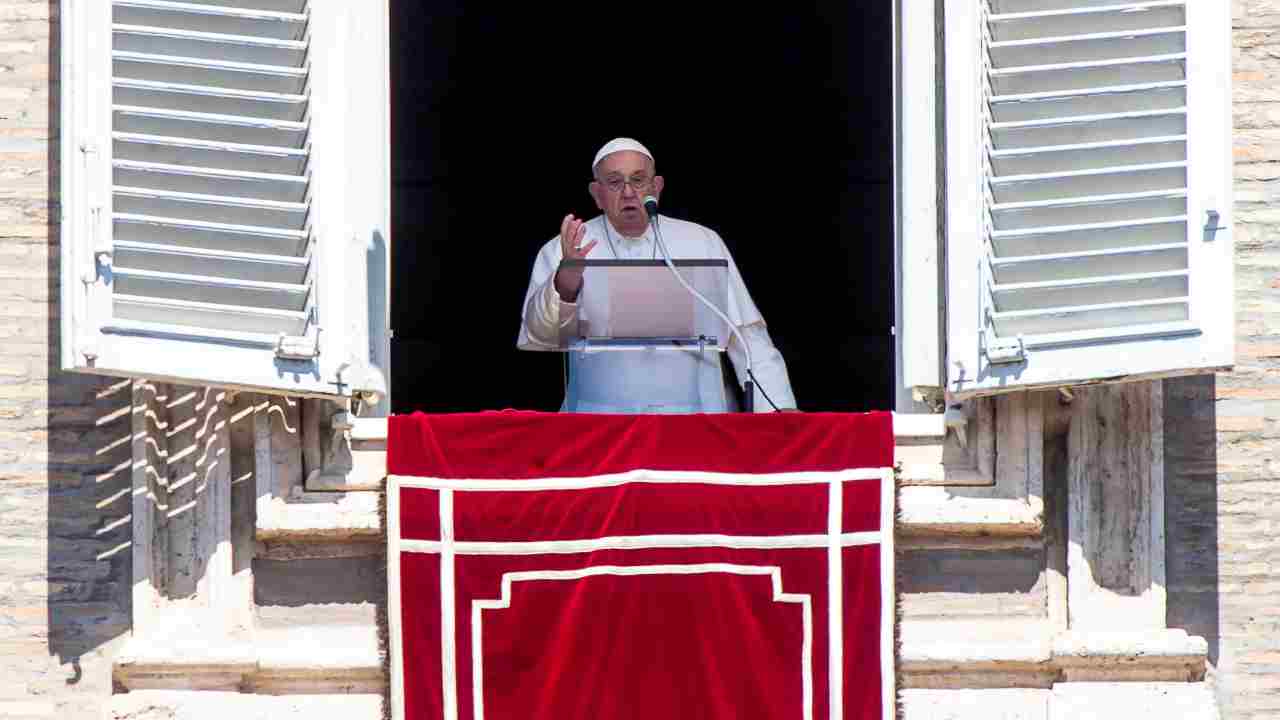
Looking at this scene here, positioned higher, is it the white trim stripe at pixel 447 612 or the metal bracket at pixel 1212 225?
the metal bracket at pixel 1212 225

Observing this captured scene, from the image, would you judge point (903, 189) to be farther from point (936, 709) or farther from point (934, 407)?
point (936, 709)

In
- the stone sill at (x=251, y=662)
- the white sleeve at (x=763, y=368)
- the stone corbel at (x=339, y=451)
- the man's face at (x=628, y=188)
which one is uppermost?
the man's face at (x=628, y=188)

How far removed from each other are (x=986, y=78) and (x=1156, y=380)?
896 millimetres

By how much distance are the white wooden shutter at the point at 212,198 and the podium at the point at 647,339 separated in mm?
638

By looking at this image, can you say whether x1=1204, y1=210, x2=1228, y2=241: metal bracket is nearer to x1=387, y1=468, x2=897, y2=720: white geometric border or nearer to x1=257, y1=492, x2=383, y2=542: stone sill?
x1=387, y1=468, x2=897, y2=720: white geometric border

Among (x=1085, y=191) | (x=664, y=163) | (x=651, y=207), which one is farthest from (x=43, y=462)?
(x=664, y=163)

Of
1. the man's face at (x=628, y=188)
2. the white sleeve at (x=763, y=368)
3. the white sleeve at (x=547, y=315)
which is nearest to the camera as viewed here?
the white sleeve at (x=547, y=315)

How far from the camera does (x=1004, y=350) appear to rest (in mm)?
6598

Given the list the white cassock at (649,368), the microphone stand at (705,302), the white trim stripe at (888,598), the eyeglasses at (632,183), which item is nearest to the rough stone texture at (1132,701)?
the white trim stripe at (888,598)

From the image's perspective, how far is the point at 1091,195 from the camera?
6676 mm

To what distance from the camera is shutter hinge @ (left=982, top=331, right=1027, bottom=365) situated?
6.58 meters

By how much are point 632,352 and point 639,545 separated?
0.94m

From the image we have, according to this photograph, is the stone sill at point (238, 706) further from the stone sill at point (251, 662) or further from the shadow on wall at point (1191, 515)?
the shadow on wall at point (1191, 515)

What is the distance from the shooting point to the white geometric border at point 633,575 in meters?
6.73
